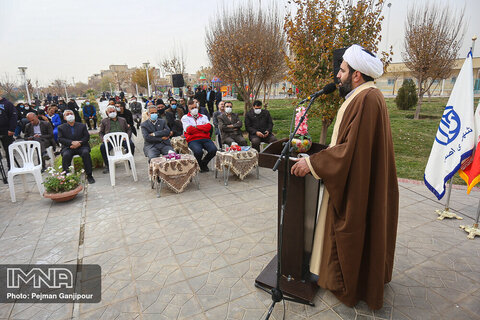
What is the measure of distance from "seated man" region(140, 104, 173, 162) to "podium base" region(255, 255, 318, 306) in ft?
14.0

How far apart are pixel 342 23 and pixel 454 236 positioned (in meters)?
5.14

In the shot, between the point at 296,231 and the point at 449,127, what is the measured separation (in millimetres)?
2963

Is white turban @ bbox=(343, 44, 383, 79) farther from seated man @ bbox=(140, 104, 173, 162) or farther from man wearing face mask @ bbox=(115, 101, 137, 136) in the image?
man wearing face mask @ bbox=(115, 101, 137, 136)

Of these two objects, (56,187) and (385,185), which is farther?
(56,187)

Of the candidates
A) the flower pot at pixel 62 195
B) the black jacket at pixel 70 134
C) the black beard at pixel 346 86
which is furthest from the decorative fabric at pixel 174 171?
the black beard at pixel 346 86

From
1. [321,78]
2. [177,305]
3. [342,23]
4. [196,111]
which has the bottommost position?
[177,305]

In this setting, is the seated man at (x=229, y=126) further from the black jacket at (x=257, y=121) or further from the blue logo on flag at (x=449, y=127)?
the blue logo on flag at (x=449, y=127)

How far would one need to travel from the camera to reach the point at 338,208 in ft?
7.31

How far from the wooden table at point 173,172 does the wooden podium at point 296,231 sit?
3.02 m

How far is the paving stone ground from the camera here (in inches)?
99.5

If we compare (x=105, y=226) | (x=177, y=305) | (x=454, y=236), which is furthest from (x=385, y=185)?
(x=105, y=226)

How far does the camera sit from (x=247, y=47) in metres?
11.1

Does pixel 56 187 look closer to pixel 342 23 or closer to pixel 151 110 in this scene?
pixel 151 110

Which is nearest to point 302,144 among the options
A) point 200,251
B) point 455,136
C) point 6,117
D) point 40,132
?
point 200,251
